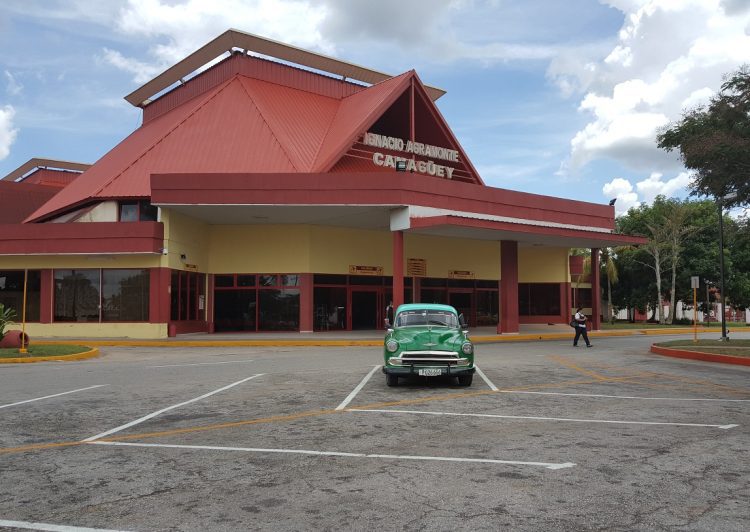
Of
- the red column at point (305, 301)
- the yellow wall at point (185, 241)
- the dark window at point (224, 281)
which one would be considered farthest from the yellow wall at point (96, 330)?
the red column at point (305, 301)

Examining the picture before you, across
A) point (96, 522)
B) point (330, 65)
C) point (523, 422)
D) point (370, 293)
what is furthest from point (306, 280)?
point (96, 522)

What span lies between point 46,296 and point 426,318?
21876 mm

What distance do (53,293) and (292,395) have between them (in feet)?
70.5

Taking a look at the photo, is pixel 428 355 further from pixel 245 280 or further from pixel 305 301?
pixel 245 280

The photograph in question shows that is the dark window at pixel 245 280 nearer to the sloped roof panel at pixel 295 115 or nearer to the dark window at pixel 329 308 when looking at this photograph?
the dark window at pixel 329 308

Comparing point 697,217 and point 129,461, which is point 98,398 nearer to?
point 129,461

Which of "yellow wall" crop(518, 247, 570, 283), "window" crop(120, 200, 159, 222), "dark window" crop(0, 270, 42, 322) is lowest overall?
"dark window" crop(0, 270, 42, 322)

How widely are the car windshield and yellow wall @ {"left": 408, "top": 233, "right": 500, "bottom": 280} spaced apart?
19.2 meters

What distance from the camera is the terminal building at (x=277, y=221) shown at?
26875mm

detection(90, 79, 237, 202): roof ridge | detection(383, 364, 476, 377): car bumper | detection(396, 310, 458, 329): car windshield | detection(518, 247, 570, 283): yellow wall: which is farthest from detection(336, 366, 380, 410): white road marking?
detection(518, 247, 570, 283): yellow wall

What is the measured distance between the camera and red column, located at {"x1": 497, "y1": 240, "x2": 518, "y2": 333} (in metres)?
30.8

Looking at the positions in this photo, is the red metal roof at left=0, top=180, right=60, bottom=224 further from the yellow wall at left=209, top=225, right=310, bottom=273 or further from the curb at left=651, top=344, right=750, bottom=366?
the curb at left=651, top=344, right=750, bottom=366

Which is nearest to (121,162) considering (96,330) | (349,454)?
(96,330)

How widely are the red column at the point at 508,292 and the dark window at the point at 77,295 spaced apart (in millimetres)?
19199
